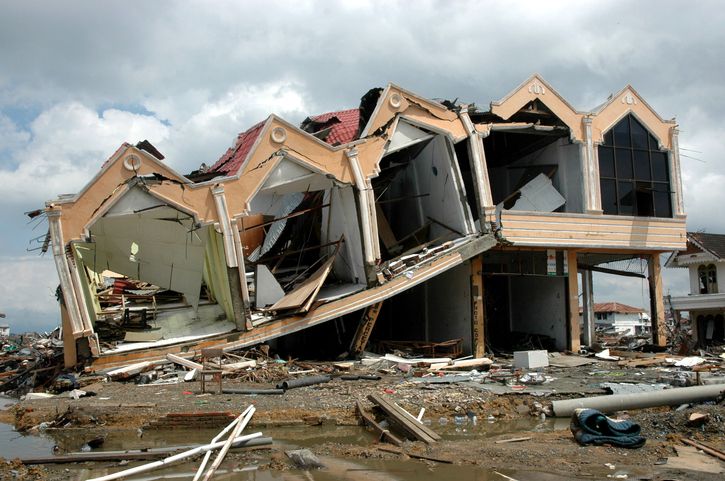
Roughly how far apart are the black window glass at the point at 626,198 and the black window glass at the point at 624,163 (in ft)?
0.97

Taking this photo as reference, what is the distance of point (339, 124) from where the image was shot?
2392 centimetres

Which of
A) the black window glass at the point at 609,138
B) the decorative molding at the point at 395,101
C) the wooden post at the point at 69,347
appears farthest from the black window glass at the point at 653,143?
the wooden post at the point at 69,347

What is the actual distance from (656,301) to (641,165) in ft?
16.5

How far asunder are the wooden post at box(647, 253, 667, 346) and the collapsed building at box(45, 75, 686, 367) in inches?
2.7

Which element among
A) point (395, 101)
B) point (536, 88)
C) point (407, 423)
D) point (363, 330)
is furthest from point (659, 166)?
point (407, 423)

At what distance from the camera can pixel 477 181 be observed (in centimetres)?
2211

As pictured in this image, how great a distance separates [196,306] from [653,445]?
14.1m

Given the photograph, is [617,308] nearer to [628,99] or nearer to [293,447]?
[628,99]

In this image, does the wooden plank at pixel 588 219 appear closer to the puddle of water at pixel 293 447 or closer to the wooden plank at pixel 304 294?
the wooden plank at pixel 304 294

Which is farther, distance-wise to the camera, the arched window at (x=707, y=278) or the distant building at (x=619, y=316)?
the distant building at (x=619, y=316)

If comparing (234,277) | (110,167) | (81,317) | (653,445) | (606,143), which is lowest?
(653,445)

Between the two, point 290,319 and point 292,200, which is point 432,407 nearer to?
point 290,319

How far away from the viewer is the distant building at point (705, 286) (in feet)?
119

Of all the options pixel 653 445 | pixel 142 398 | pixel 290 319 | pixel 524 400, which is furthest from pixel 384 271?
pixel 653 445
